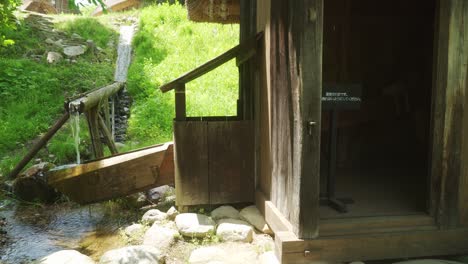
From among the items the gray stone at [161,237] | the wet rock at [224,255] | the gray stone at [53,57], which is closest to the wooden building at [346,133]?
the wet rock at [224,255]

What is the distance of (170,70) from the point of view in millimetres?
13539

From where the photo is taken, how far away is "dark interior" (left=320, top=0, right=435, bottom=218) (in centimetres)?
627

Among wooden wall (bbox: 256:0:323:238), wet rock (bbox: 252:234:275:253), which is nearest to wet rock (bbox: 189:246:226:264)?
wet rock (bbox: 252:234:275:253)

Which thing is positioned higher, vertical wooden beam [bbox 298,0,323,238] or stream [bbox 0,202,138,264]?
vertical wooden beam [bbox 298,0,323,238]

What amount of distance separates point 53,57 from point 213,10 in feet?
31.9

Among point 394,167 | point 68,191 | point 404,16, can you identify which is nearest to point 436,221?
point 394,167

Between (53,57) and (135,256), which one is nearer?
(135,256)

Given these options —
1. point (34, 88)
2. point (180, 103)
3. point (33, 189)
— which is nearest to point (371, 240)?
point (180, 103)

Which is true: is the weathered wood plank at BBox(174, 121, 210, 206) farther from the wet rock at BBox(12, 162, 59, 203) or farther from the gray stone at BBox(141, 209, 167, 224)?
the wet rock at BBox(12, 162, 59, 203)

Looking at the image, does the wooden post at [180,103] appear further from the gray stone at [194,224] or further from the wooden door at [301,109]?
the wooden door at [301,109]

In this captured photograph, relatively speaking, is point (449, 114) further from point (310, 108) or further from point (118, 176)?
point (118, 176)

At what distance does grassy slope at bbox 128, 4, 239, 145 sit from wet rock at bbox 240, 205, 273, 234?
4.91m

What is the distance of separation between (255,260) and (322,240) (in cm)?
77

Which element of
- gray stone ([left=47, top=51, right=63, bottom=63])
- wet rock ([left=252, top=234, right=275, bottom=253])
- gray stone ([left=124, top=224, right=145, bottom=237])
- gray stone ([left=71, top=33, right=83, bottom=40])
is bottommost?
gray stone ([left=124, top=224, right=145, bottom=237])
